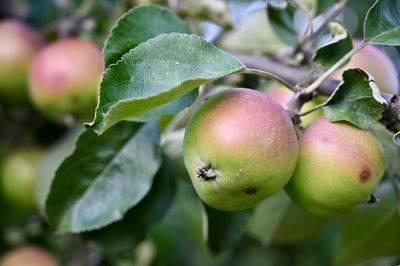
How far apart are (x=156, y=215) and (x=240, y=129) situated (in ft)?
1.14

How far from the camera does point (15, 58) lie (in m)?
1.15

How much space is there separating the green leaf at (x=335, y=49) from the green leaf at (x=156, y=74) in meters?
0.13

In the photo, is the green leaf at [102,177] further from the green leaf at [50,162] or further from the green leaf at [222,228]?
the green leaf at [50,162]

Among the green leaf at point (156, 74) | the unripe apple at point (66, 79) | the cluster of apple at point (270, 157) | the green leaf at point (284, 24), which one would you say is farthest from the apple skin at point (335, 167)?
the unripe apple at point (66, 79)

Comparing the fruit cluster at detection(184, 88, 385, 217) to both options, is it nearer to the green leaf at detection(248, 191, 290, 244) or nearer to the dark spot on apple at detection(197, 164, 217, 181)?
the dark spot on apple at detection(197, 164, 217, 181)

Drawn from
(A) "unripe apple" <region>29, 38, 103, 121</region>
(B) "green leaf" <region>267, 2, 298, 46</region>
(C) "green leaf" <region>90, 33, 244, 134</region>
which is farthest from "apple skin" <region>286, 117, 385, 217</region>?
(A) "unripe apple" <region>29, 38, 103, 121</region>

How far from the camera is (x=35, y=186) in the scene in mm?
1166

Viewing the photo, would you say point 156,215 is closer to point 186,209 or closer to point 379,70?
point 379,70

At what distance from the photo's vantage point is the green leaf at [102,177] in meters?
0.82

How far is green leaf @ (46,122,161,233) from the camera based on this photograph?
82cm

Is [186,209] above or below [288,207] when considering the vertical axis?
below

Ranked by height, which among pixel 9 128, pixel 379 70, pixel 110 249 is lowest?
pixel 9 128

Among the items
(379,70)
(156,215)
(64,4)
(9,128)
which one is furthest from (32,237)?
(379,70)

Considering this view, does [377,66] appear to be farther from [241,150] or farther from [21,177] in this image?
[21,177]
